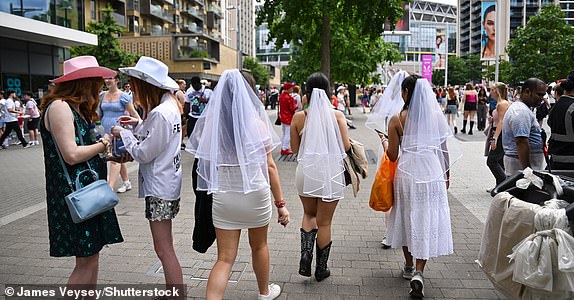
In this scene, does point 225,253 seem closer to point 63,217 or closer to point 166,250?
point 166,250

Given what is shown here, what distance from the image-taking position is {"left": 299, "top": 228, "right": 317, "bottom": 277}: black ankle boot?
169 inches

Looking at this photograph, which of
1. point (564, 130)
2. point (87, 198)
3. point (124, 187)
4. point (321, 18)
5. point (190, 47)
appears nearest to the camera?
point (87, 198)

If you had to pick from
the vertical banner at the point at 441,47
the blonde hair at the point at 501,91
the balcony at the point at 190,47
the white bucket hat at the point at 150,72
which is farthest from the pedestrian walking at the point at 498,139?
the balcony at the point at 190,47

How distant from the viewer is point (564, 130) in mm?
4668

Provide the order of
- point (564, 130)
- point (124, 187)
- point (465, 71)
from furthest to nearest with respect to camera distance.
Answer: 1. point (465, 71)
2. point (124, 187)
3. point (564, 130)

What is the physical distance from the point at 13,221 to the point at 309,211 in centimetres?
437

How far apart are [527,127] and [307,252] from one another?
2.84 metres

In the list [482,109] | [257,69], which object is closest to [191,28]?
[257,69]

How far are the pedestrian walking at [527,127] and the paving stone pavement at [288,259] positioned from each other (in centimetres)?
114

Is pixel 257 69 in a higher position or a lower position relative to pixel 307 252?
higher

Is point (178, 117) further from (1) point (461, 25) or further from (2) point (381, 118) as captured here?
(1) point (461, 25)

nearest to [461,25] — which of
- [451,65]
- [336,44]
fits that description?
[451,65]

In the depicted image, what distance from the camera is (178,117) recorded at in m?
3.56

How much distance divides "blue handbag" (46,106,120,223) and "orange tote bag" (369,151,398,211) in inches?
88.6
